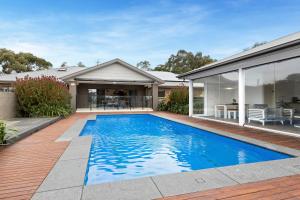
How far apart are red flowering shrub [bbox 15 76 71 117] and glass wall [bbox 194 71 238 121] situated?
366 inches

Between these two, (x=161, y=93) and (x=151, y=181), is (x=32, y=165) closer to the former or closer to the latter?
(x=151, y=181)

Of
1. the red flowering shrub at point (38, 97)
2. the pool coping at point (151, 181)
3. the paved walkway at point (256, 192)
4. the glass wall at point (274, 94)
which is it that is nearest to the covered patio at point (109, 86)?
the red flowering shrub at point (38, 97)

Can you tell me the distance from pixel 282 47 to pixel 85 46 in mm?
23838

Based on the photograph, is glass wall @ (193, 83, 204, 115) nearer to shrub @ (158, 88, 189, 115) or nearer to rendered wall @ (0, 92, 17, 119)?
shrub @ (158, 88, 189, 115)

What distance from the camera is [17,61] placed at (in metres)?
38.1

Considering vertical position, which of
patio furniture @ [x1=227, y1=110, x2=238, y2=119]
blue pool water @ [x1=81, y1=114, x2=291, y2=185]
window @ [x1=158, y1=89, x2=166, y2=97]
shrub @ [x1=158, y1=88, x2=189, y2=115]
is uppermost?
window @ [x1=158, y1=89, x2=166, y2=97]

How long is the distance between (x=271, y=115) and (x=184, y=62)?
39.0m

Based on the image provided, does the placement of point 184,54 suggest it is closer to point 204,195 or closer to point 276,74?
point 276,74

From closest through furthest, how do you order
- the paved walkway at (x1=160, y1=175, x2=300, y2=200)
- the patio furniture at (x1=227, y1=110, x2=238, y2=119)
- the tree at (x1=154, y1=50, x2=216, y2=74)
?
the paved walkway at (x1=160, y1=175, x2=300, y2=200), the patio furniture at (x1=227, y1=110, x2=238, y2=119), the tree at (x1=154, y1=50, x2=216, y2=74)

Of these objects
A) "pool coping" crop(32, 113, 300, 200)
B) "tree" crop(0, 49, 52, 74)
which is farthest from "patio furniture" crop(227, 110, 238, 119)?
"tree" crop(0, 49, 52, 74)

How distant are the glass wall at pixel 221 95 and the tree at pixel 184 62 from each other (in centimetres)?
3046

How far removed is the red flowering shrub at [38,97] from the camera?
1245 centimetres

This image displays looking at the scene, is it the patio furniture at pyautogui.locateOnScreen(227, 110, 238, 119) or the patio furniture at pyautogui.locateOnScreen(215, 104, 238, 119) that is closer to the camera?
the patio furniture at pyautogui.locateOnScreen(227, 110, 238, 119)

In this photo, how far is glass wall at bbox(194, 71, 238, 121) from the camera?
10867 millimetres
